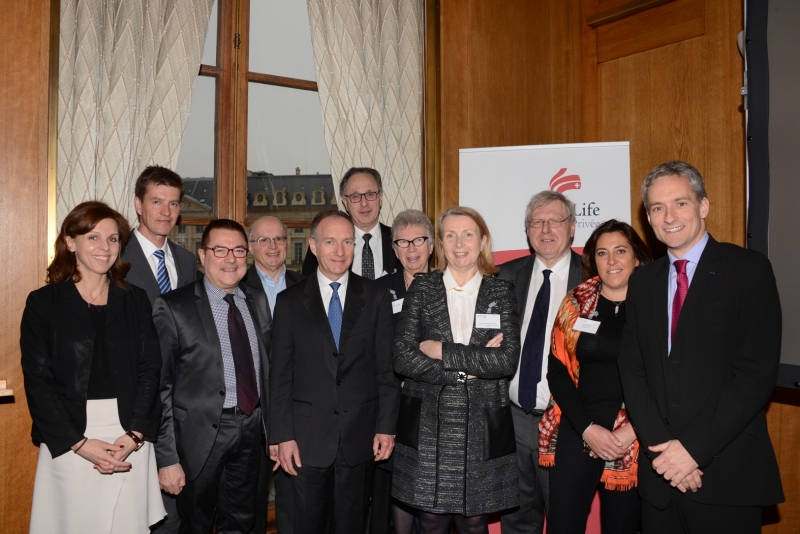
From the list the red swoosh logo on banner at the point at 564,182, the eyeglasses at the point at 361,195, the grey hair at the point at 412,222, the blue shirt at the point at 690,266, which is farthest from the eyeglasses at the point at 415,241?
the red swoosh logo on banner at the point at 564,182

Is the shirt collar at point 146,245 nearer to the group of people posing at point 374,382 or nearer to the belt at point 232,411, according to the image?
the group of people posing at point 374,382

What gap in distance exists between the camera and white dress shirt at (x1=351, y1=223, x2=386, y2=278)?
360 centimetres

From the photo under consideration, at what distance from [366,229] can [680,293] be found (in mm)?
1893

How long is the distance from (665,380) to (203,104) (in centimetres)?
325

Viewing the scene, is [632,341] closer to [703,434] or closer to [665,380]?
[665,380]

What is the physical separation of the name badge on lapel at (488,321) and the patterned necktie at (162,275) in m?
1.58

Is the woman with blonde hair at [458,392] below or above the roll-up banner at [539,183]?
below

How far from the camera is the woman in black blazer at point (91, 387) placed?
2496 millimetres

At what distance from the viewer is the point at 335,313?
2812 millimetres

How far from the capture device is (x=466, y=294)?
106 inches

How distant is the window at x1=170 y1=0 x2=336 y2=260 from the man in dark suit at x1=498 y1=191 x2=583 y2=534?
1.80 meters

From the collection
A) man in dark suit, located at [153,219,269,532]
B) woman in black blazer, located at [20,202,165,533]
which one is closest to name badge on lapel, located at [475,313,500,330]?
man in dark suit, located at [153,219,269,532]

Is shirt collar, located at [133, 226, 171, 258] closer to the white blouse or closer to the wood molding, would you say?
the white blouse

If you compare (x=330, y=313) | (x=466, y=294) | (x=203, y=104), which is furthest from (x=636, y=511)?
(x=203, y=104)
